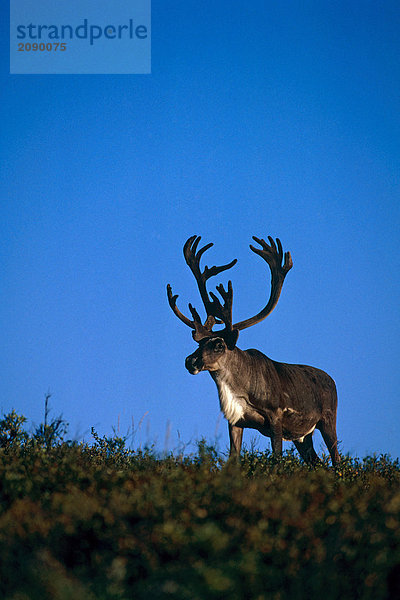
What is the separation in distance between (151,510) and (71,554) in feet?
1.95

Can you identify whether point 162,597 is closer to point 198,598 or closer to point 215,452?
point 198,598

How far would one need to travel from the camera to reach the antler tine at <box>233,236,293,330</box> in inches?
471

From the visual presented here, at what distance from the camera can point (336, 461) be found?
12359 millimetres

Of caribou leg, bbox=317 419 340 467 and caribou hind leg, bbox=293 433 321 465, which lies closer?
caribou leg, bbox=317 419 340 467

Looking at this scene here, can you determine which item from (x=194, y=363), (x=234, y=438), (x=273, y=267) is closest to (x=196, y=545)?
(x=194, y=363)

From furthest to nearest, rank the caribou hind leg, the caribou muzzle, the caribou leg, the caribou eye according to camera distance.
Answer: the caribou hind leg, the caribou leg, the caribou eye, the caribou muzzle

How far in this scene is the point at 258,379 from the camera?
11070 mm

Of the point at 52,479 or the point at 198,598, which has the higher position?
the point at 52,479

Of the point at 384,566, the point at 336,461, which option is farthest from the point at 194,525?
the point at 336,461

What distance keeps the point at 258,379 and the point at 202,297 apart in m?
1.93

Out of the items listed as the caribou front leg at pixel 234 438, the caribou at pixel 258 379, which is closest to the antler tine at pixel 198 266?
the caribou at pixel 258 379

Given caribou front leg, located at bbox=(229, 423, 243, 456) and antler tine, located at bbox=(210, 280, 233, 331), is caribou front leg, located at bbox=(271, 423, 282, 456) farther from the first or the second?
antler tine, located at bbox=(210, 280, 233, 331)

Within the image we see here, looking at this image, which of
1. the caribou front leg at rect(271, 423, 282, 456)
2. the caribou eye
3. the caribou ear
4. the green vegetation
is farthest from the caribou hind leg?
the green vegetation

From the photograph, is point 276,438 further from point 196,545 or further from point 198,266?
point 196,545
